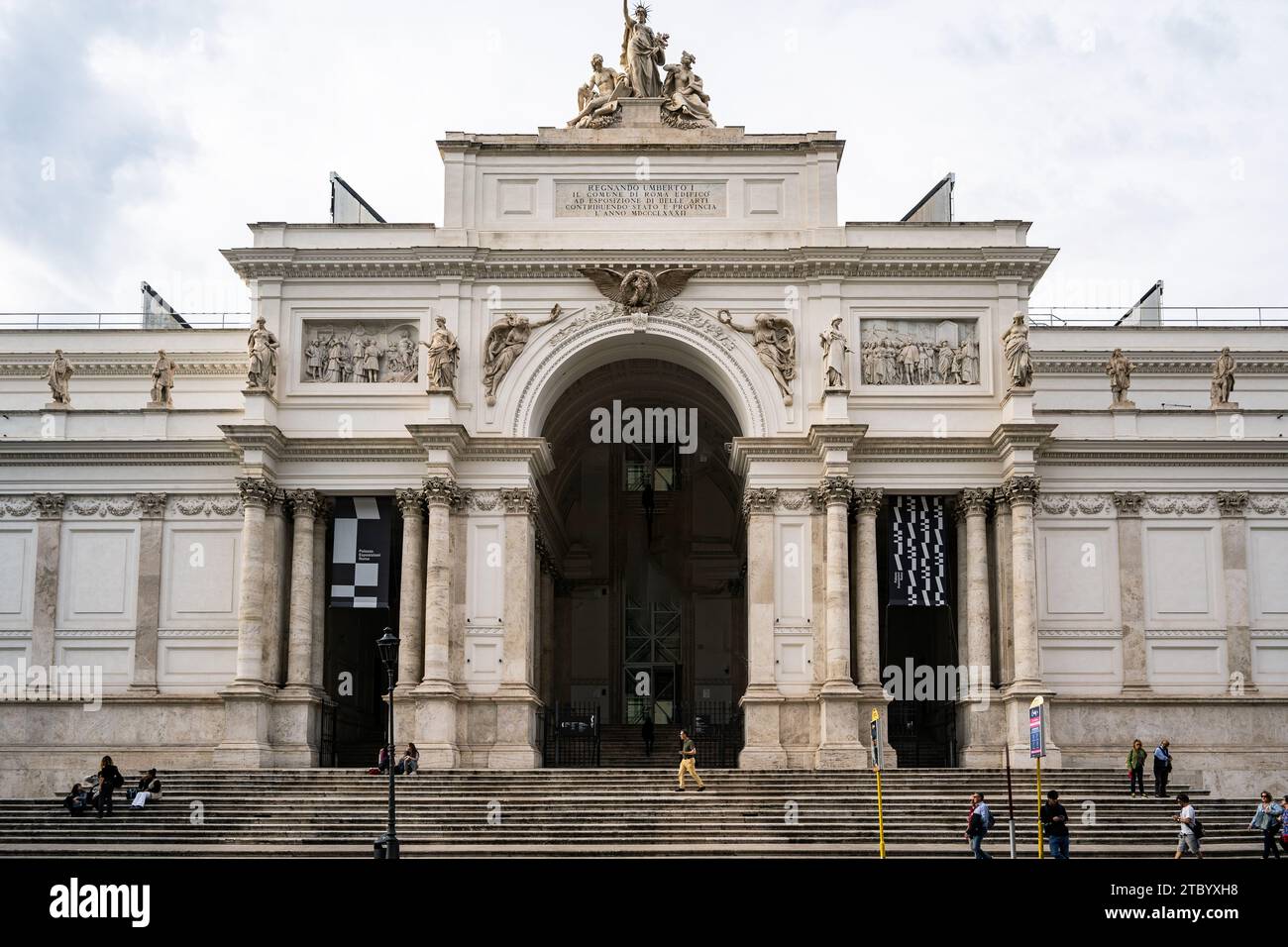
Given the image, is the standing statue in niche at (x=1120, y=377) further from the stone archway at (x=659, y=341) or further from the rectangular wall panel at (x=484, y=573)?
the rectangular wall panel at (x=484, y=573)

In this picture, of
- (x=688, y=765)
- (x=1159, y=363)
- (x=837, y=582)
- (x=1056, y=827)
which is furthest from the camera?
(x=1159, y=363)

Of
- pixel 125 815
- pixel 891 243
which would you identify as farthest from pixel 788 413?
pixel 125 815

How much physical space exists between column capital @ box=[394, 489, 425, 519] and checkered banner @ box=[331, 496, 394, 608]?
3.21ft

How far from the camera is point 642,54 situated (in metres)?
44.4

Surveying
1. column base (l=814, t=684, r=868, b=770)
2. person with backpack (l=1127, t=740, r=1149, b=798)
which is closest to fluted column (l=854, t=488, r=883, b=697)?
column base (l=814, t=684, r=868, b=770)

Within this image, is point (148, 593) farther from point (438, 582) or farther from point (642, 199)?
point (642, 199)

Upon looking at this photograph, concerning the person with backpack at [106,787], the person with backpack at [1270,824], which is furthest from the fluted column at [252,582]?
the person with backpack at [1270,824]

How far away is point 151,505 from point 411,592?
7.75 meters

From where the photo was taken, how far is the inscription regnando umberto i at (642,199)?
1716 inches

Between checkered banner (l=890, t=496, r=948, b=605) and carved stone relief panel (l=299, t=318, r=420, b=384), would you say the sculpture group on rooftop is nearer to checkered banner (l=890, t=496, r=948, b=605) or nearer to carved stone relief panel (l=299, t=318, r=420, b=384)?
carved stone relief panel (l=299, t=318, r=420, b=384)

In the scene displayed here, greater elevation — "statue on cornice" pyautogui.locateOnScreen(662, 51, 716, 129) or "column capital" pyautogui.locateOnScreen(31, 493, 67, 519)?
"statue on cornice" pyautogui.locateOnScreen(662, 51, 716, 129)

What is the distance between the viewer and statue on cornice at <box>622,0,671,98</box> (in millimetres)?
44375

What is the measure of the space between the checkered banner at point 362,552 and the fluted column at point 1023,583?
16.5 metres

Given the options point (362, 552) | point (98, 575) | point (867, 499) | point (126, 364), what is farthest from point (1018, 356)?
point (126, 364)
